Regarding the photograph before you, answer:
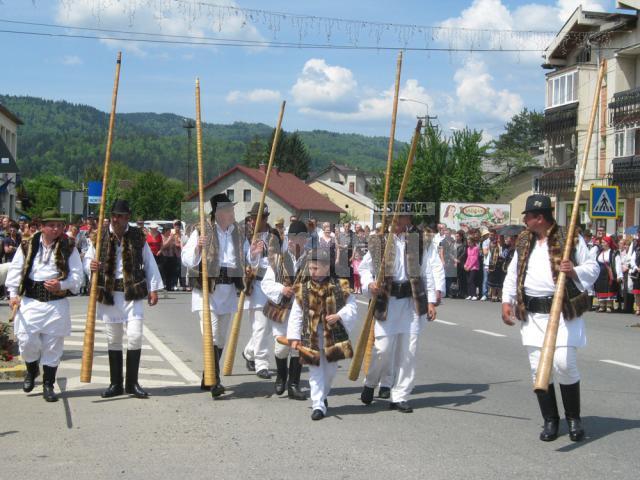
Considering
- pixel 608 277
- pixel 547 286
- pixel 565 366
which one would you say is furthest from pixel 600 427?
pixel 608 277

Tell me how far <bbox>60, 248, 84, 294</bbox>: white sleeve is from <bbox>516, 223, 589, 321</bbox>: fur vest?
4.47 metres

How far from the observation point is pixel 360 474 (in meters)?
6.12

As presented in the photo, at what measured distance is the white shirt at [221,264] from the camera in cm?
953

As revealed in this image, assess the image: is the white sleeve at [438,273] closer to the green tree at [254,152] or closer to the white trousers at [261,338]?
the white trousers at [261,338]

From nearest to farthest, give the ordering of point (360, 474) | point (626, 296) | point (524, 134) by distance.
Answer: point (360, 474)
point (626, 296)
point (524, 134)

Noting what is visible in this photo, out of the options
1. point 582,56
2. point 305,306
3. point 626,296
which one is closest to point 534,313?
point 305,306

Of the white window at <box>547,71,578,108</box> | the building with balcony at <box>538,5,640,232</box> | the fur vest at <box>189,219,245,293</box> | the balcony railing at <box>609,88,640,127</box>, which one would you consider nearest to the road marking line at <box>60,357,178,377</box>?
the fur vest at <box>189,219,245,293</box>

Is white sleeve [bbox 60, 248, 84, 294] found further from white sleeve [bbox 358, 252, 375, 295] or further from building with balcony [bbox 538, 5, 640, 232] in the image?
building with balcony [bbox 538, 5, 640, 232]

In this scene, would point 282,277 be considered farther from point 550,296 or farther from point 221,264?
point 550,296

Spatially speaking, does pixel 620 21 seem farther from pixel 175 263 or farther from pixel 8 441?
pixel 8 441

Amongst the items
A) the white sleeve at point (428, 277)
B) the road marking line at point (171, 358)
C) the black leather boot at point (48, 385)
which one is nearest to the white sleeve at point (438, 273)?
the white sleeve at point (428, 277)

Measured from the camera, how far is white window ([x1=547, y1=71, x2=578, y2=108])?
48.2 metres

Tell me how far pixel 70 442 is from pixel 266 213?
4.16 m

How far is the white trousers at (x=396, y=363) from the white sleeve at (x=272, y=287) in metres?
1.11
